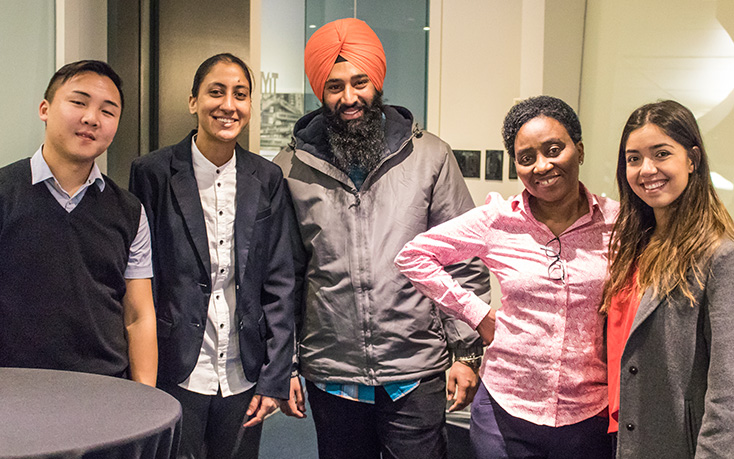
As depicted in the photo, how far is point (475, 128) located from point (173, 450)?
10.2ft

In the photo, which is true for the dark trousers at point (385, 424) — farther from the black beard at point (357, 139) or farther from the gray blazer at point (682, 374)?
the black beard at point (357, 139)

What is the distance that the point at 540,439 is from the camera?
1.70 m

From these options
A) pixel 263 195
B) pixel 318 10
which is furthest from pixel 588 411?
pixel 318 10

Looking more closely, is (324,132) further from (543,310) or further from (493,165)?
(493,165)

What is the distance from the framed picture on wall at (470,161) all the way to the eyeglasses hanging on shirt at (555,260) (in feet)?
7.90

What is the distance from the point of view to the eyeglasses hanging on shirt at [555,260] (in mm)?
1707

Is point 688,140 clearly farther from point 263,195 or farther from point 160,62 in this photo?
point 160,62

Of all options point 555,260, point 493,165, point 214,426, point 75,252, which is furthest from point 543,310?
point 493,165

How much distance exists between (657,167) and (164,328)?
1.45m

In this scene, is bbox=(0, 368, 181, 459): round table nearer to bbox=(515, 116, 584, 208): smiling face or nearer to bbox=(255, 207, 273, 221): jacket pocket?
bbox=(255, 207, 273, 221): jacket pocket

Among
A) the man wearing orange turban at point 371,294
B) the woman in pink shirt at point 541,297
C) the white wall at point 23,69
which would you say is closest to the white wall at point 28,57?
the white wall at point 23,69

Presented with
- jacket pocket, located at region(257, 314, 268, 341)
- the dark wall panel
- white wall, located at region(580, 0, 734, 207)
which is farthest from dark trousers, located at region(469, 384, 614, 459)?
the dark wall panel

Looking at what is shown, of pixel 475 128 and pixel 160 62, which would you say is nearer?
pixel 160 62

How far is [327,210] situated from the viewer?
81.7 inches
